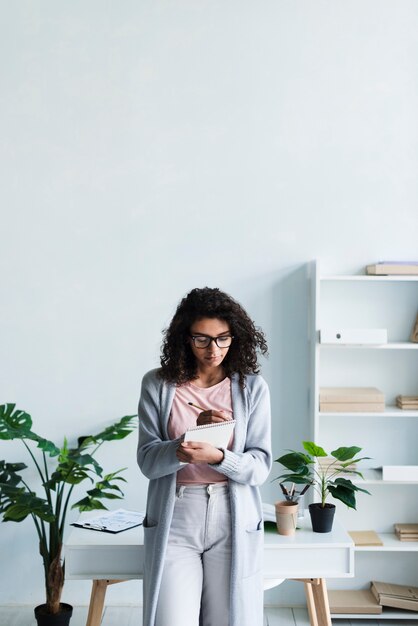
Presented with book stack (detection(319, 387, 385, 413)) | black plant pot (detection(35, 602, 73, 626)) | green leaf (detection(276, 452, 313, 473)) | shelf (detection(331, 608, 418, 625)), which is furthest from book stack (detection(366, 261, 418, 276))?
black plant pot (detection(35, 602, 73, 626))

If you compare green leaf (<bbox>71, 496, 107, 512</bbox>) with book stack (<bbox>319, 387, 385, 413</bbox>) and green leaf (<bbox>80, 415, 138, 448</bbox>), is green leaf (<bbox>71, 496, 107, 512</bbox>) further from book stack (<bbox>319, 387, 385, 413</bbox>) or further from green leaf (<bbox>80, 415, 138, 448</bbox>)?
book stack (<bbox>319, 387, 385, 413</bbox>)

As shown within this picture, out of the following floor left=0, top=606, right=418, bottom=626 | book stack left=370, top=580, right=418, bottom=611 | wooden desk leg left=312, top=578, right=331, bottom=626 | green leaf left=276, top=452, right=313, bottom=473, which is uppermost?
green leaf left=276, top=452, right=313, bottom=473

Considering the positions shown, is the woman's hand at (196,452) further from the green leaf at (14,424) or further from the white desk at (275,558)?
the green leaf at (14,424)

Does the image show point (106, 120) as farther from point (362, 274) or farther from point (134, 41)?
point (362, 274)

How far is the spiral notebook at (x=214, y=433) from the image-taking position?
7.38ft

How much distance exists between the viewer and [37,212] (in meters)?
3.63

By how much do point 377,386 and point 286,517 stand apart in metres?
1.07

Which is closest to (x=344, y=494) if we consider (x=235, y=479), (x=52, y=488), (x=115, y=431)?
(x=235, y=479)

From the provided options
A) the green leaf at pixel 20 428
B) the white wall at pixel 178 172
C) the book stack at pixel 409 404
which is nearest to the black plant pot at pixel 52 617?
the white wall at pixel 178 172

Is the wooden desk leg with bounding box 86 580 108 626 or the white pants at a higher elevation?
the white pants

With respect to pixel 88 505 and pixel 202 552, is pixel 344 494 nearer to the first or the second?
pixel 202 552

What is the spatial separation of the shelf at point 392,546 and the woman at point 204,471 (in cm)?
117

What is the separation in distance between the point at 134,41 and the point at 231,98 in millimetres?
488

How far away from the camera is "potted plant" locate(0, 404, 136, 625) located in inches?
125
